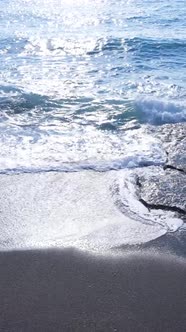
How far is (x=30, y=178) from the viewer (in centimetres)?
526

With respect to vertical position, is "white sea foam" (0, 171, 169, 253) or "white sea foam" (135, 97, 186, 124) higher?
"white sea foam" (0, 171, 169, 253)

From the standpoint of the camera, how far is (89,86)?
8.73 m

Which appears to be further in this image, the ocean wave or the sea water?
the ocean wave

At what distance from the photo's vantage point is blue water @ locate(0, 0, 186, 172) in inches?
237

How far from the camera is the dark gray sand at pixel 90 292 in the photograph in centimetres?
321

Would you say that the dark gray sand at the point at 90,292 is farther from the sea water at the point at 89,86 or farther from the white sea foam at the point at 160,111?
the white sea foam at the point at 160,111

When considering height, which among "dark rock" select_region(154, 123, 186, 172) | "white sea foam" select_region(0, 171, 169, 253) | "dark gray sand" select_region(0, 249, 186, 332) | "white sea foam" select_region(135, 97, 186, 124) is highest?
"dark gray sand" select_region(0, 249, 186, 332)

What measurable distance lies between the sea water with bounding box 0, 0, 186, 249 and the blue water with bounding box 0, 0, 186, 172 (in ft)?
0.05

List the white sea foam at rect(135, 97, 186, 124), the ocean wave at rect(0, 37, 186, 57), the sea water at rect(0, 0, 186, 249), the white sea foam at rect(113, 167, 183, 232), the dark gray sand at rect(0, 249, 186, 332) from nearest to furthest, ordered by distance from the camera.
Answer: the dark gray sand at rect(0, 249, 186, 332) → the white sea foam at rect(113, 167, 183, 232) → the sea water at rect(0, 0, 186, 249) → the white sea foam at rect(135, 97, 186, 124) → the ocean wave at rect(0, 37, 186, 57)

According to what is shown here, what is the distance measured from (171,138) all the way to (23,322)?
3.77 meters

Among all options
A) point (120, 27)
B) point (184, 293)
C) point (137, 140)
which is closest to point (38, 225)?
point (184, 293)

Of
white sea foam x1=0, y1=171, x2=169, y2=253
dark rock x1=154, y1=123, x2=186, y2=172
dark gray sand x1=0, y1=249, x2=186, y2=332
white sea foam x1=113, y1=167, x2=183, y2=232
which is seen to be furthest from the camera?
dark rock x1=154, y1=123, x2=186, y2=172

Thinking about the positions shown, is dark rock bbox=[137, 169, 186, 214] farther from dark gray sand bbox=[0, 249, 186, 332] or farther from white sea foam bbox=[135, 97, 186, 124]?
white sea foam bbox=[135, 97, 186, 124]

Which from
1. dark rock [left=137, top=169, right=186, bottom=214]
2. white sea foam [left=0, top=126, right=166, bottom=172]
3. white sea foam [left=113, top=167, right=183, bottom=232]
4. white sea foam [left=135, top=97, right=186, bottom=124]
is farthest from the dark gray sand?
white sea foam [left=135, top=97, right=186, bottom=124]
